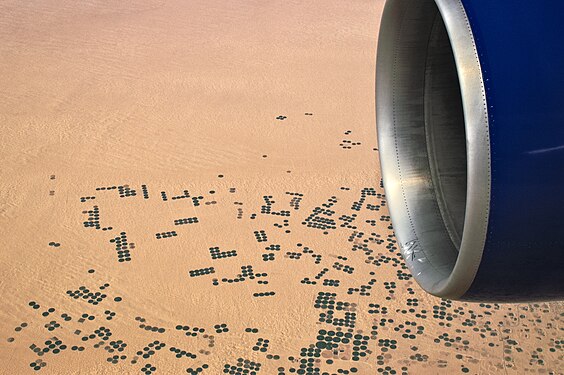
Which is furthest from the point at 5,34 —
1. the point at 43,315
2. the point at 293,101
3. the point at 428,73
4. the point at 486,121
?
the point at 486,121

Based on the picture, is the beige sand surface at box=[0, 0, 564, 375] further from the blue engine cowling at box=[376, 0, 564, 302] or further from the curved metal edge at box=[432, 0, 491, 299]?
the curved metal edge at box=[432, 0, 491, 299]

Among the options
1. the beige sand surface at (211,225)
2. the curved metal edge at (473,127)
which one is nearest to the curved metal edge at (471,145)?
the curved metal edge at (473,127)

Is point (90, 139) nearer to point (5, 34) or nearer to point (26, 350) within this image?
point (26, 350)

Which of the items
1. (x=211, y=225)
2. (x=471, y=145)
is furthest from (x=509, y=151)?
(x=211, y=225)

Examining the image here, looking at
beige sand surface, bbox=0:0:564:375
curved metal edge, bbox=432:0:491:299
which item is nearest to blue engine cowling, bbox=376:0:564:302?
curved metal edge, bbox=432:0:491:299

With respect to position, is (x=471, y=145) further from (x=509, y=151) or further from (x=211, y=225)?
(x=211, y=225)

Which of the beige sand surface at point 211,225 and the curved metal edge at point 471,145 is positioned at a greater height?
the curved metal edge at point 471,145

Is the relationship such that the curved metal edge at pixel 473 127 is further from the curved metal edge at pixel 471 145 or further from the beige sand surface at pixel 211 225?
the beige sand surface at pixel 211 225
